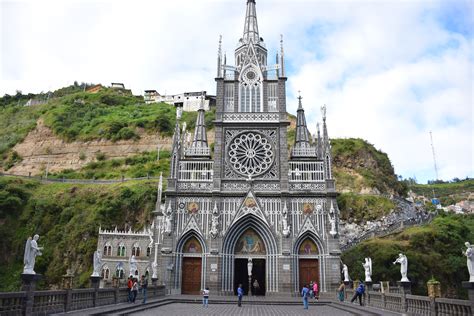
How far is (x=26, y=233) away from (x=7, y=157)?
4124cm

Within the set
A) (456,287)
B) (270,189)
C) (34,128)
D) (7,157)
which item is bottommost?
(456,287)

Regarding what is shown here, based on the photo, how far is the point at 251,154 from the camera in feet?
108

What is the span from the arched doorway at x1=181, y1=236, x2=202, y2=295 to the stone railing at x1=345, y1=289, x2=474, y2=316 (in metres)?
13.1

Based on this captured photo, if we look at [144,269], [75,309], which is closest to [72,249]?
[144,269]

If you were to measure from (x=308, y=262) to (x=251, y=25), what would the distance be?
78.6 feet

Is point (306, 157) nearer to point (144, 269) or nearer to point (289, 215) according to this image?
point (289, 215)

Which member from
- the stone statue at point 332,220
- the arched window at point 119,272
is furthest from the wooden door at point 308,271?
the arched window at point 119,272

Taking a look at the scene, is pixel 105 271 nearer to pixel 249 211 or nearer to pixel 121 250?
pixel 121 250

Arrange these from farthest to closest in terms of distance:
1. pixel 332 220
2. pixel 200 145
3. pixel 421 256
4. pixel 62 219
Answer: pixel 62 219, pixel 200 145, pixel 421 256, pixel 332 220

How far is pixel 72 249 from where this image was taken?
52062 mm

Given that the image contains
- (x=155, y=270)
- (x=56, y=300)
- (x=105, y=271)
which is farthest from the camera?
(x=105, y=271)

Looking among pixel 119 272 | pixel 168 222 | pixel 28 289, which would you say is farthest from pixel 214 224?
pixel 28 289

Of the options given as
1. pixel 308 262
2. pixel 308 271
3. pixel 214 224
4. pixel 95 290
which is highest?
pixel 214 224

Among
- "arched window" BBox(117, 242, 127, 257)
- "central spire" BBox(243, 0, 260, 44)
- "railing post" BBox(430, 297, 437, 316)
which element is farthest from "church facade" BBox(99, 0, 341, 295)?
"railing post" BBox(430, 297, 437, 316)
